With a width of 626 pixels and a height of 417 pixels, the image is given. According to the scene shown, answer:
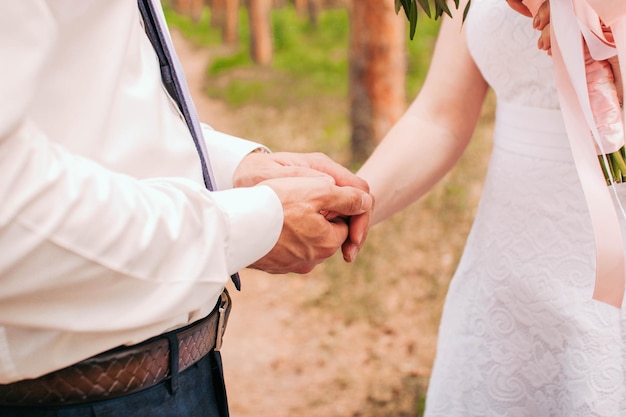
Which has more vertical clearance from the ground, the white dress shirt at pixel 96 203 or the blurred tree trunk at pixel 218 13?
the white dress shirt at pixel 96 203

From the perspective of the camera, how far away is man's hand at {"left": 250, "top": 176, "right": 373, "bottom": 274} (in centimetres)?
152

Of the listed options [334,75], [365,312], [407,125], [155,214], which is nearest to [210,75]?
[334,75]

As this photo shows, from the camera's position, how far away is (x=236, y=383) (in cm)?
453

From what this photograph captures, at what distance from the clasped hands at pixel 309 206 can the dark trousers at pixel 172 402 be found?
0.26 metres

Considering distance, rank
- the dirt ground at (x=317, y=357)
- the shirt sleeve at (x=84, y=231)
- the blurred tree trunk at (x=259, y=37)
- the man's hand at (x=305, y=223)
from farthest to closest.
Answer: the blurred tree trunk at (x=259, y=37) → the dirt ground at (x=317, y=357) → the man's hand at (x=305, y=223) → the shirt sleeve at (x=84, y=231)

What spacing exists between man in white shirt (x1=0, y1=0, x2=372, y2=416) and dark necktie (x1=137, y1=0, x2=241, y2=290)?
17 millimetres

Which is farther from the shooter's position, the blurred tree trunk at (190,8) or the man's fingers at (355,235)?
the blurred tree trunk at (190,8)

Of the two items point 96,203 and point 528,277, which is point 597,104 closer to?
point 528,277

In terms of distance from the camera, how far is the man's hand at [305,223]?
4.97 feet

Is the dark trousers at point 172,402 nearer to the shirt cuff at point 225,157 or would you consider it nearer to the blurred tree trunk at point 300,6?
the shirt cuff at point 225,157

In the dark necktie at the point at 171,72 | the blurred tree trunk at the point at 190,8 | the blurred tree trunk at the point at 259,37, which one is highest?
the dark necktie at the point at 171,72

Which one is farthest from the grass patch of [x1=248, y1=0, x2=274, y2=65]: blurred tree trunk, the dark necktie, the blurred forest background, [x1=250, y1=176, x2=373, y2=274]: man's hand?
the dark necktie

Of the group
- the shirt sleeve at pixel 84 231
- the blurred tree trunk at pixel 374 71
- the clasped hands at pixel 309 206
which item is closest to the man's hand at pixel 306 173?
the clasped hands at pixel 309 206

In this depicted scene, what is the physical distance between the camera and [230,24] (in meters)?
18.0
